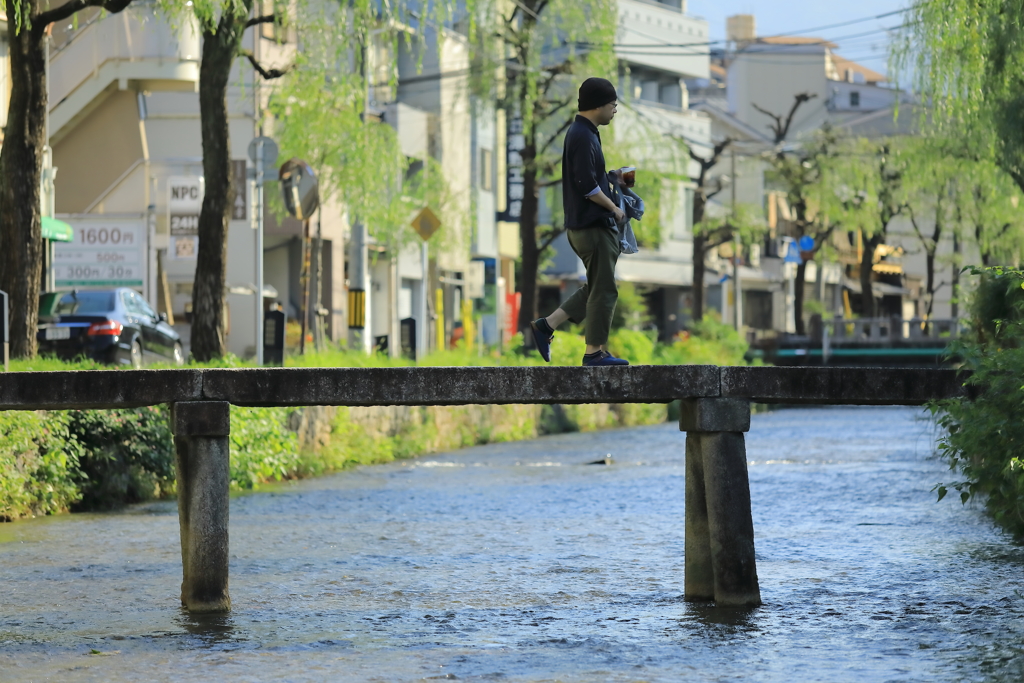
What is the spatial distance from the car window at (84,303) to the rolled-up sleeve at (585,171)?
17.2m

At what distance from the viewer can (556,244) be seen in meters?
60.1

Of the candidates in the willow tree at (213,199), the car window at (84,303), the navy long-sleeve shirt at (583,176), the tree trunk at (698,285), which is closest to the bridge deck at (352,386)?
the navy long-sleeve shirt at (583,176)

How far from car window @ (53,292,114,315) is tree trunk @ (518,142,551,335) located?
10.1 meters

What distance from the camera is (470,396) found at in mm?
9414

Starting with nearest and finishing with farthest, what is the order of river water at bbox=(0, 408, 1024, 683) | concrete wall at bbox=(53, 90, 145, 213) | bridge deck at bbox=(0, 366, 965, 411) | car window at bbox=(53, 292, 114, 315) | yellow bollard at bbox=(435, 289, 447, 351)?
river water at bbox=(0, 408, 1024, 683) < bridge deck at bbox=(0, 366, 965, 411) < car window at bbox=(53, 292, 114, 315) < concrete wall at bbox=(53, 90, 145, 213) < yellow bollard at bbox=(435, 289, 447, 351)

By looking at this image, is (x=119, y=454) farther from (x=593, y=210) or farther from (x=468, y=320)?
(x=468, y=320)

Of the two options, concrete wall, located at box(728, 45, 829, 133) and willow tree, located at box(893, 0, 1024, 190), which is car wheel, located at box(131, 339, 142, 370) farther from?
concrete wall, located at box(728, 45, 829, 133)

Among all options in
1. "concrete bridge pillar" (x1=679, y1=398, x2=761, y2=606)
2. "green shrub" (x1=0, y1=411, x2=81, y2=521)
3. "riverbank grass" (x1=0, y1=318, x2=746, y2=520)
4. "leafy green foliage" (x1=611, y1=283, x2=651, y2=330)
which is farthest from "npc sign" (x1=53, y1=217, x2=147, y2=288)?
"leafy green foliage" (x1=611, y1=283, x2=651, y2=330)

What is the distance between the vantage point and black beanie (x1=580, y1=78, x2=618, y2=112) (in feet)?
32.2

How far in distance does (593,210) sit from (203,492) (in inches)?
111

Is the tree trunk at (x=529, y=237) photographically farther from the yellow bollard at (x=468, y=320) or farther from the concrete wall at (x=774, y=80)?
the concrete wall at (x=774, y=80)

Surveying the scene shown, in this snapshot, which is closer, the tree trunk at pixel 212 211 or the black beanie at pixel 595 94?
the black beanie at pixel 595 94

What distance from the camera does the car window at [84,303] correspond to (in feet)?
83.9

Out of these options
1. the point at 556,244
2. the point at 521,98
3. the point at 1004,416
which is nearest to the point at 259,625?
the point at 1004,416
